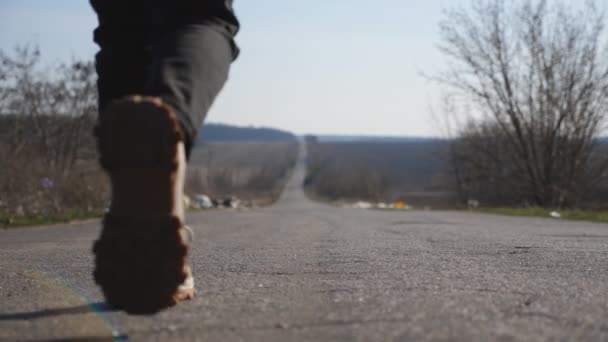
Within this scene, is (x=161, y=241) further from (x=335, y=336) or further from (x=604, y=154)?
(x=604, y=154)

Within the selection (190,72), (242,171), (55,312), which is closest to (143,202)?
(190,72)

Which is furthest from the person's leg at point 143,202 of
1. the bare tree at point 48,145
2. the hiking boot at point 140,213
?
the bare tree at point 48,145

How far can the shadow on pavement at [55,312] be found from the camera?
186 cm

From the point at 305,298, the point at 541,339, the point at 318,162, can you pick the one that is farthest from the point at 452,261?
the point at 318,162

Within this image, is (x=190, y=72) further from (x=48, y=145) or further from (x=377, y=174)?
(x=377, y=174)

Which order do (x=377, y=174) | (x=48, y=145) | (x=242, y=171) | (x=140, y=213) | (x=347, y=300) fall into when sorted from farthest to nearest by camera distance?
(x=242, y=171)
(x=377, y=174)
(x=48, y=145)
(x=347, y=300)
(x=140, y=213)

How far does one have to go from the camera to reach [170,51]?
188cm

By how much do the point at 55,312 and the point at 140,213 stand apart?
523 mm

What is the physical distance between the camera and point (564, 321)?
1.63 meters

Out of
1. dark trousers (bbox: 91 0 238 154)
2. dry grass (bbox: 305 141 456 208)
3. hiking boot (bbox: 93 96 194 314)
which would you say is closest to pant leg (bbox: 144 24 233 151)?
dark trousers (bbox: 91 0 238 154)

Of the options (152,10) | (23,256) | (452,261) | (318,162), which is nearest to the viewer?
(152,10)

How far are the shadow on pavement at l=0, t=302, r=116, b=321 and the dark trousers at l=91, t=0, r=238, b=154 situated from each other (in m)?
0.51

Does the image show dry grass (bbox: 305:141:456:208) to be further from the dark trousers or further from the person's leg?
the person's leg

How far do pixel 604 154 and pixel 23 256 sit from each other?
731 inches
